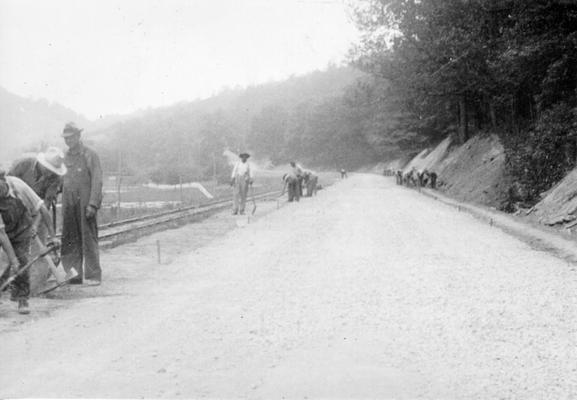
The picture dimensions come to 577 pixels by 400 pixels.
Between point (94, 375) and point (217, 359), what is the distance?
87 cm

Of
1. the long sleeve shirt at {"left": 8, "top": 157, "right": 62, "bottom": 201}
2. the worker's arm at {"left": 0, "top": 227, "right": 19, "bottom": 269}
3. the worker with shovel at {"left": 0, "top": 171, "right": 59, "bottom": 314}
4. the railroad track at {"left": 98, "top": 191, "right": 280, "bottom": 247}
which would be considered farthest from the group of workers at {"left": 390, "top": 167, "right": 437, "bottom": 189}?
the worker's arm at {"left": 0, "top": 227, "right": 19, "bottom": 269}

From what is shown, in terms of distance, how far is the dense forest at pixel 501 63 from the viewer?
18078mm

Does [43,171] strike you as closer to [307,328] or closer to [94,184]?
[94,184]

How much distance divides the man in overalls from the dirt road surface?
46cm

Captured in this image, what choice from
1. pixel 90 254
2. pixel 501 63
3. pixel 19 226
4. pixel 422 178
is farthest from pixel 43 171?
pixel 422 178

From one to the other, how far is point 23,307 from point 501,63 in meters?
17.4

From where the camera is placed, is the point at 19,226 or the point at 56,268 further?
the point at 56,268

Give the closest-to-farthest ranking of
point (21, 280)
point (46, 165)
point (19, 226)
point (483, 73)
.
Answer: point (21, 280) → point (19, 226) → point (46, 165) → point (483, 73)

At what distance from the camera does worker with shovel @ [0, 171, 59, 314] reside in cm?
645

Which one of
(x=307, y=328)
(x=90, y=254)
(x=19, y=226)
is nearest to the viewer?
(x=307, y=328)

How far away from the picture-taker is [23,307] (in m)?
6.34

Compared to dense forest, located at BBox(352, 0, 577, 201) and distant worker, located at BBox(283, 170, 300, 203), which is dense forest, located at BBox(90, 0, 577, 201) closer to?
dense forest, located at BBox(352, 0, 577, 201)

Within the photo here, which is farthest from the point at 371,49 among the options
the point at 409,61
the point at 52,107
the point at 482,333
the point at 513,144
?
the point at 52,107

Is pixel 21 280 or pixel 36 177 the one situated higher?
pixel 36 177
